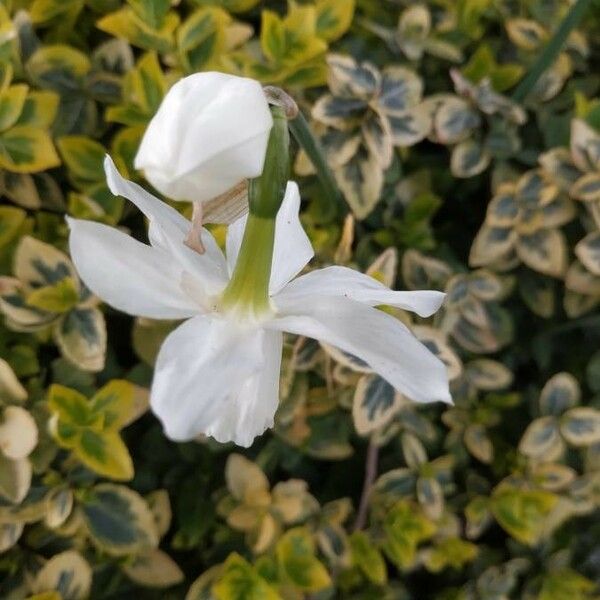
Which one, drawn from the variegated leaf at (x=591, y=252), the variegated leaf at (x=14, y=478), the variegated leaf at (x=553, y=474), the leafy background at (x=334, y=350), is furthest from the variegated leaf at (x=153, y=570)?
the variegated leaf at (x=591, y=252)

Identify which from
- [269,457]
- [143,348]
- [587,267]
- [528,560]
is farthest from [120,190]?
[528,560]

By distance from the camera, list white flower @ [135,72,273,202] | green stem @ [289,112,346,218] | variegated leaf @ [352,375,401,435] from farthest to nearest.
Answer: variegated leaf @ [352,375,401,435]
green stem @ [289,112,346,218]
white flower @ [135,72,273,202]

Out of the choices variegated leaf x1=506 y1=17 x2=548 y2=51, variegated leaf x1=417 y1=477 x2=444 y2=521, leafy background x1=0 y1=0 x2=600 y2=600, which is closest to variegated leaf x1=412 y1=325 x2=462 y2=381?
leafy background x1=0 y1=0 x2=600 y2=600

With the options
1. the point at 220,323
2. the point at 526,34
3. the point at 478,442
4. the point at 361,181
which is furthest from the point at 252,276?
the point at 526,34

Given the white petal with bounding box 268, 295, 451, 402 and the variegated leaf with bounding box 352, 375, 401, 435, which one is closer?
the white petal with bounding box 268, 295, 451, 402

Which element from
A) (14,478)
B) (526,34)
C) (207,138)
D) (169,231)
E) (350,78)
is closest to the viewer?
(207,138)

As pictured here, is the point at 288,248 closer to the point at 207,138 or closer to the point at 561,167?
the point at 207,138

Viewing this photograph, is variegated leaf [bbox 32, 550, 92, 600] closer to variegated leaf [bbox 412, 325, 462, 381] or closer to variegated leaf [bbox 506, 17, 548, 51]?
variegated leaf [bbox 412, 325, 462, 381]

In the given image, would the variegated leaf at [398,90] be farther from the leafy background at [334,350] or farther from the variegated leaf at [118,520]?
the variegated leaf at [118,520]
